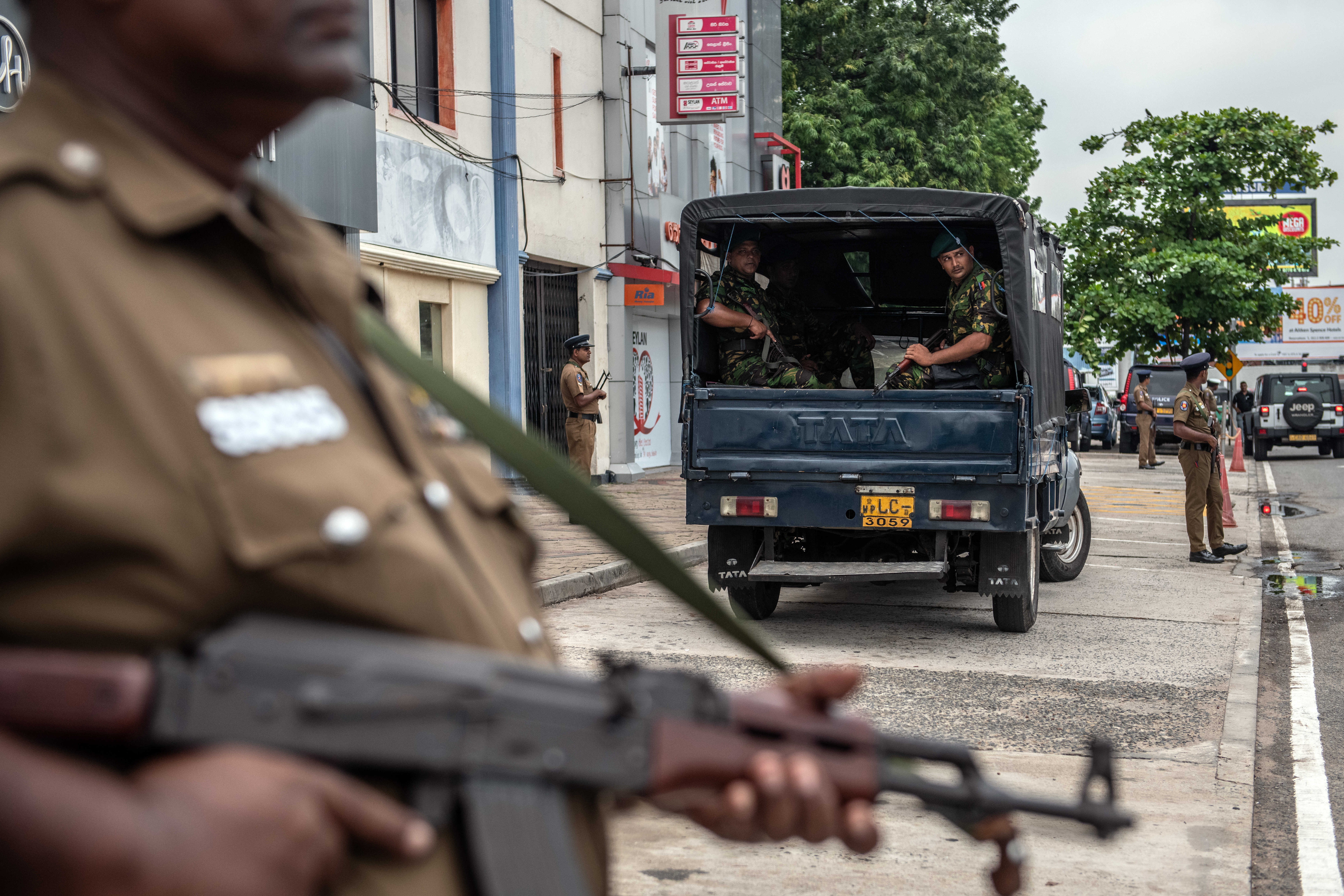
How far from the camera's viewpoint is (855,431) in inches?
319

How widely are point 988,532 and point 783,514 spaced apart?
49.7 inches

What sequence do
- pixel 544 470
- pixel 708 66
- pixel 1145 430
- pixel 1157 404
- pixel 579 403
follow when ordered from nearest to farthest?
1. pixel 544 470
2. pixel 579 403
3. pixel 708 66
4. pixel 1145 430
5. pixel 1157 404

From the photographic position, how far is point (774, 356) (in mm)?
9461

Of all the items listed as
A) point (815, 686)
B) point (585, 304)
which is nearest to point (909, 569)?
point (815, 686)

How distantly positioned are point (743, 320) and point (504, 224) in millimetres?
7872

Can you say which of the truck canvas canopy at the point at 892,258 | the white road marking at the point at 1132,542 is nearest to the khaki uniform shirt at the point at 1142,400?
the white road marking at the point at 1132,542

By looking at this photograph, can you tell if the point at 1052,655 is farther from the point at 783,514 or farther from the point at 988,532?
the point at 783,514

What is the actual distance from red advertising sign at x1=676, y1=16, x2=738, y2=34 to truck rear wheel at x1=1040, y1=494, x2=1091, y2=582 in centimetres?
1040

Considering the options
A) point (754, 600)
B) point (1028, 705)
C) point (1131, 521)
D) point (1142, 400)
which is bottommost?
point (1131, 521)

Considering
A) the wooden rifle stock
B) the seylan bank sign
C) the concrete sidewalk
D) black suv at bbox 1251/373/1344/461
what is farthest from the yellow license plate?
black suv at bbox 1251/373/1344/461

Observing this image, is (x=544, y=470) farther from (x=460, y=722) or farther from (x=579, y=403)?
(x=579, y=403)

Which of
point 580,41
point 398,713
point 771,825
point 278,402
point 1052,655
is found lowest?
point 1052,655

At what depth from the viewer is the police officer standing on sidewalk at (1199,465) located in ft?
40.7

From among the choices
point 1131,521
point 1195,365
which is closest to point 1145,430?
point 1131,521
